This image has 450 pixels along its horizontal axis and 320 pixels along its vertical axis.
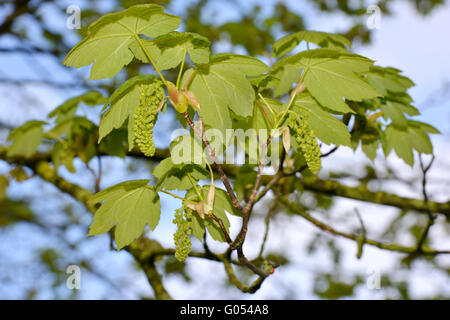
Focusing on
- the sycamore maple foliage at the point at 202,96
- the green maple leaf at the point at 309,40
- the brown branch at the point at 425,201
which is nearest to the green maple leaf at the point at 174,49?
the sycamore maple foliage at the point at 202,96

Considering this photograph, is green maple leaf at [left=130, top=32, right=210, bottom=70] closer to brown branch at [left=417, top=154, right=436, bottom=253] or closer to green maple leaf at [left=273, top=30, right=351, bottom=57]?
green maple leaf at [left=273, top=30, right=351, bottom=57]

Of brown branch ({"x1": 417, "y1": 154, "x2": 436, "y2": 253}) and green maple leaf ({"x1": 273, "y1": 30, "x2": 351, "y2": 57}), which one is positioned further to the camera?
brown branch ({"x1": 417, "y1": 154, "x2": 436, "y2": 253})

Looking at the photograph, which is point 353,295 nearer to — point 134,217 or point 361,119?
point 361,119

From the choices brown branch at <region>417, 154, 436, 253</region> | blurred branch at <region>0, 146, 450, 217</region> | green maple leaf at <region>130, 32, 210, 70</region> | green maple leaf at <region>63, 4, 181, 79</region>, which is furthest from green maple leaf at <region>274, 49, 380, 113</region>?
blurred branch at <region>0, 146, 450, 217</region>

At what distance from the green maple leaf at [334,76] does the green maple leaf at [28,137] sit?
1.82 meters

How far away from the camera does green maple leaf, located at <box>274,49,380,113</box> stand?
50.4 inches

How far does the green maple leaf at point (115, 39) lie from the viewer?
1.15 meters

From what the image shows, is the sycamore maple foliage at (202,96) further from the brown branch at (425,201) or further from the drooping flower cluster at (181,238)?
the brown branch at (425,201)

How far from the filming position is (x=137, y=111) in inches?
43.6

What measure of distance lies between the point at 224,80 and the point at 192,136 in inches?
7.9

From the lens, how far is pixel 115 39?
120 centimetres

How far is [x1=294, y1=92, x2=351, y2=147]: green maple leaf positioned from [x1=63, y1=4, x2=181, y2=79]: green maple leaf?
52 centimetres

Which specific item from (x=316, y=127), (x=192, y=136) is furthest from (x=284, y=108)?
(x=192, y=136)

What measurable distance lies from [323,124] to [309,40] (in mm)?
446
